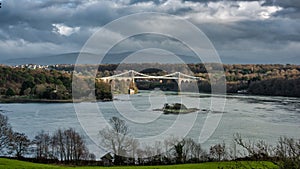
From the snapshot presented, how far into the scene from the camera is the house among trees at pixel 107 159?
762 centimetres

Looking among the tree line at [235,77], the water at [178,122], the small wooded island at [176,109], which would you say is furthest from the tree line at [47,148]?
the tree line at [235,77]

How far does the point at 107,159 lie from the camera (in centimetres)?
790

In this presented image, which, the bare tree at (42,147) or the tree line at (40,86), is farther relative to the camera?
the tree line at (40,86)

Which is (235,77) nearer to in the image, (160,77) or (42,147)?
(160,77)

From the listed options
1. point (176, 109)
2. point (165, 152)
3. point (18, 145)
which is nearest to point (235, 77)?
point (176, 109)

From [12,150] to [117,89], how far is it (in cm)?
1709

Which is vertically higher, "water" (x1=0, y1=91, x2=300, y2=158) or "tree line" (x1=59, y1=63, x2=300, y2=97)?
"tree line" (x1=59, y1=63, x2=300, y2=97)

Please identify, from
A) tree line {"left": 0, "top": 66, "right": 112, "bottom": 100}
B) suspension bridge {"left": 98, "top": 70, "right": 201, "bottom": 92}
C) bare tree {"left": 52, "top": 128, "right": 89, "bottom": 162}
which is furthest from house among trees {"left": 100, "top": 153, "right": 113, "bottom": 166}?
suspension bridge {"left": 98, "top": 70, "right": 201, "bottom": 92}

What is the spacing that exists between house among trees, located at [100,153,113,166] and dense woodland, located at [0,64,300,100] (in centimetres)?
1378

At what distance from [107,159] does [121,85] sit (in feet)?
61.2

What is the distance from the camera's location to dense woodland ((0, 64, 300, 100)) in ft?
75.3

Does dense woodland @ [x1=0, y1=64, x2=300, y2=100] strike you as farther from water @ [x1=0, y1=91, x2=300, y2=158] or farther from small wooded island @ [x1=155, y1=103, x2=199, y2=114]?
small wooded island @ [x1=155, y1=103, x2=199, y2=114]

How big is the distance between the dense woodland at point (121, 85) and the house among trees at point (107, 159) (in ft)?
45.2

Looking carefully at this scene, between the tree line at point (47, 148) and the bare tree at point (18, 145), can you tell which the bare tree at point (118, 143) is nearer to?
the tree line at point (47, 148)
